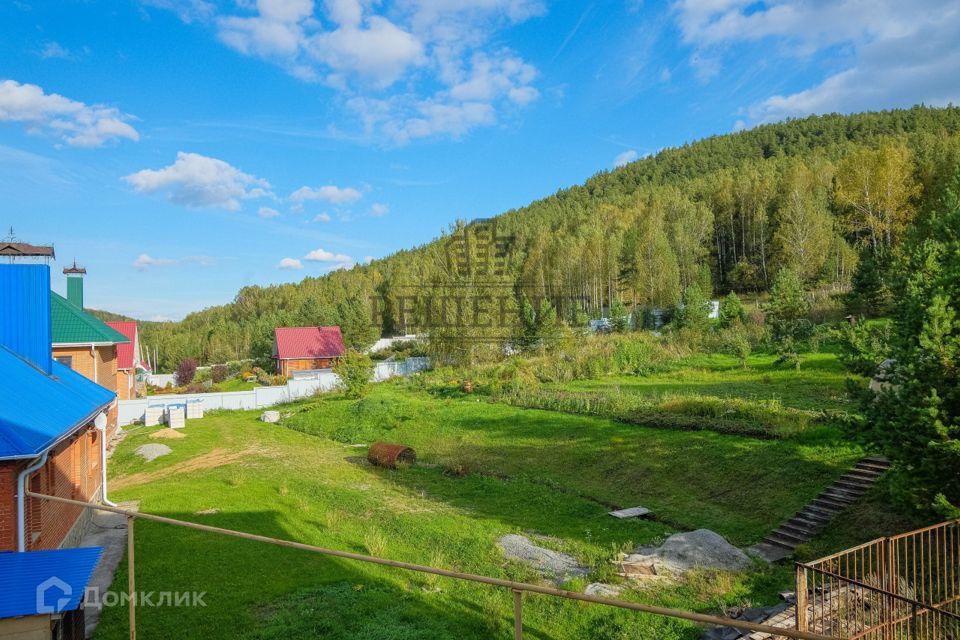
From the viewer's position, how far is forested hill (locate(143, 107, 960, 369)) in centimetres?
4169

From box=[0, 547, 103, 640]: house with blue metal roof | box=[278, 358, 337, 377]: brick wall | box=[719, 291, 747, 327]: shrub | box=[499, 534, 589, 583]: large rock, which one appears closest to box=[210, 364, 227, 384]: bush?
box=[278, 358, 337, 377]: brick wall

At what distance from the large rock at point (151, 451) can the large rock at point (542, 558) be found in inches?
609

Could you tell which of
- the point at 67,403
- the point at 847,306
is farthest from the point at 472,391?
the point at 847,306

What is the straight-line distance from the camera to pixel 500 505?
15.2 meters

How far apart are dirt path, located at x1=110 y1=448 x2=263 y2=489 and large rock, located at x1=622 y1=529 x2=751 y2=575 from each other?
15.3m

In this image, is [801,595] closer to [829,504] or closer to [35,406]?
[829,504]

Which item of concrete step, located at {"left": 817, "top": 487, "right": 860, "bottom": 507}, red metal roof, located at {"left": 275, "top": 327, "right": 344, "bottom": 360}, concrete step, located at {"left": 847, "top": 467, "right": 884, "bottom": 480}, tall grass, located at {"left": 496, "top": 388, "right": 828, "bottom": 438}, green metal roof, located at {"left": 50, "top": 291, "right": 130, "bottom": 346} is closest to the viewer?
Answer: concrete step, located at {"left": 817, "top": 487, "right": 860, "bottom": 507}

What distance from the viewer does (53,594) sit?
538 cm

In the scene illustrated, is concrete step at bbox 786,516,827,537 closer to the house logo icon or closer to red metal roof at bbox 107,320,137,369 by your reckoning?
the house logo icon

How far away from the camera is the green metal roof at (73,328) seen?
19.7 m

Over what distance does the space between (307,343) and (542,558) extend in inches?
1620

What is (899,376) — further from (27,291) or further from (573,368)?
(573,368)

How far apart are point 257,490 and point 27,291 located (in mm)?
7593

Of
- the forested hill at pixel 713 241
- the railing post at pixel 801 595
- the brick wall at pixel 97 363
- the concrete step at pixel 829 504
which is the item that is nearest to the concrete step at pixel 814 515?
the concrete step at pixel 829 504
